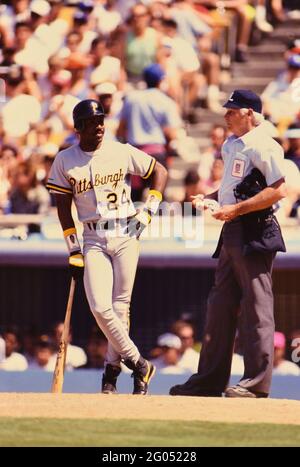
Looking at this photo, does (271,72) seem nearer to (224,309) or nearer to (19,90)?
(19,90)

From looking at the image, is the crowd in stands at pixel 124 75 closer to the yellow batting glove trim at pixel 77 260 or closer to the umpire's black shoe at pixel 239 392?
the yellow batting glove trim at pixel 77 260

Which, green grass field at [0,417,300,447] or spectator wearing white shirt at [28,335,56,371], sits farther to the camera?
spectator wearing white shirt at [28,335,56,371]

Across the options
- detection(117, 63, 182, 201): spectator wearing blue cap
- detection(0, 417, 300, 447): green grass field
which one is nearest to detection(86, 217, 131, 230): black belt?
detection(0, 417, 300, 447): green grass field

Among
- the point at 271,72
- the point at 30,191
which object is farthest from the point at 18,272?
the point at 271,72

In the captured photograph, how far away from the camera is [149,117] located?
1378 cm

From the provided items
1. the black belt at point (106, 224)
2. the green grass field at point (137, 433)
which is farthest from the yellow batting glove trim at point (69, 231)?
the green grass field at point (137, 433)

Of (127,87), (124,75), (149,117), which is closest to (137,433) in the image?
(149,117)

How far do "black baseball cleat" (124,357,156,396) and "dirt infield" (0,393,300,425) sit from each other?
0.26 meters

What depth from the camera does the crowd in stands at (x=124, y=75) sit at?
45.1 ft

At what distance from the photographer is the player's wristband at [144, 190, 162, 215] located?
29.5 feet

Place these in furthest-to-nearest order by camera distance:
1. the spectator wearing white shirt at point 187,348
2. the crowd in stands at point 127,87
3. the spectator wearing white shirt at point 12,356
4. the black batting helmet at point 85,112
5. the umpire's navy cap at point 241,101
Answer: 1. the crowd in stands at point 127,87
2. the spectator wearing white shirt at point 12,356
3. the spectator wearing white shirt at point 187,348
4. the umpire's navy cap at point 241,101
5. the black batting helmet at point 85,112

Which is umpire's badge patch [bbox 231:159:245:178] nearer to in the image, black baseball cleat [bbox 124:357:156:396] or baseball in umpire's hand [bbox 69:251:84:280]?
baseball in umpire's hand [bbox 69:251:84:280]

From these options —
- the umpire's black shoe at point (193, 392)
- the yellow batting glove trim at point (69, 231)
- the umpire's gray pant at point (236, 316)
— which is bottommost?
the umpire's black shoe at point (193, 392)
